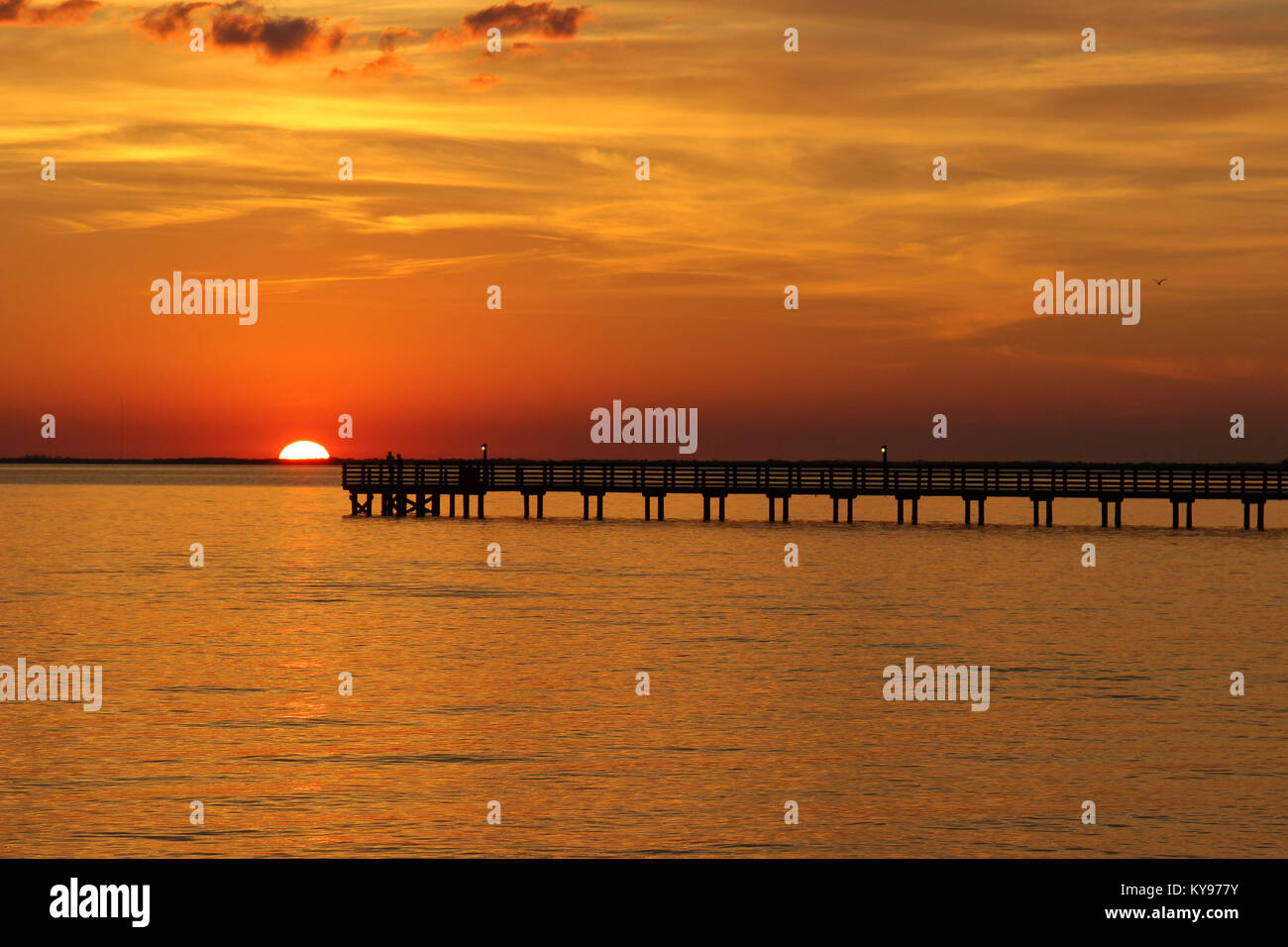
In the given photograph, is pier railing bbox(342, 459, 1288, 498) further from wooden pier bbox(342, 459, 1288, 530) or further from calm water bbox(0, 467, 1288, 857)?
calm water bbox(0, 467, 1288, 857)

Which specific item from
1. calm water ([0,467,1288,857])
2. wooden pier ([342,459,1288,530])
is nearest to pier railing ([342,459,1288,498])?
wooden pier ([342,459,1288,530])

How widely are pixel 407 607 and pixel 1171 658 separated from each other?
70.0 feet

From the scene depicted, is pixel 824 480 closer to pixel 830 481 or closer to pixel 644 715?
pixel 830 481

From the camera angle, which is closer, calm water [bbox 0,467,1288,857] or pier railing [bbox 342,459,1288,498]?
calm water [bbox 0,467,1288,857]

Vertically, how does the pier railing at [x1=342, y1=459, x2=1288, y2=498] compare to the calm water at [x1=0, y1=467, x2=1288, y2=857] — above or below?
above

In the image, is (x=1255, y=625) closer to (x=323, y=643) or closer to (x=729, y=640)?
(x=729, y=640)

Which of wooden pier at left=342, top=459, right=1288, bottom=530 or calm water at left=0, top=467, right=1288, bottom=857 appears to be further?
wooden pier at left=342, top=459, right=1288, bottom=530

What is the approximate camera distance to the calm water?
16078 mm

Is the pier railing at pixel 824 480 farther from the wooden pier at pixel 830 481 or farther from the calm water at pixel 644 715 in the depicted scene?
the calm water at pixel 644 715

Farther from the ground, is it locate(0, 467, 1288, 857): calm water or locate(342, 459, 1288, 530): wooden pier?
locate(342, 459, 1288, 530): wooden pier

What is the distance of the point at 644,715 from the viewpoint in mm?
23406
